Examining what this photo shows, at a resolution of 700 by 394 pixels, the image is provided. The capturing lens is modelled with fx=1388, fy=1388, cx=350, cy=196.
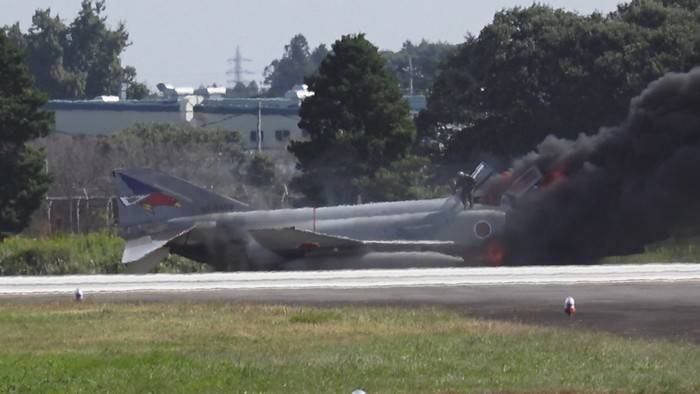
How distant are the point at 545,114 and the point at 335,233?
2404cm

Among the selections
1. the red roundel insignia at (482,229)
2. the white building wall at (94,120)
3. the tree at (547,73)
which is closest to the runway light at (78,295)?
the red roundel insignia at (482,229)

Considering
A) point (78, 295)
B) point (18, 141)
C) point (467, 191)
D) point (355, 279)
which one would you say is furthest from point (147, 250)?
point (18, 141)

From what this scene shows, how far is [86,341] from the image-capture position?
19.9 metres

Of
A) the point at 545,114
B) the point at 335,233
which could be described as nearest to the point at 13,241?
the point at 335,233

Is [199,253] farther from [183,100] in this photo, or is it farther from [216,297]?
[183,100]

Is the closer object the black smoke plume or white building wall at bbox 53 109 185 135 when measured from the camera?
Answer: the black smoke plume

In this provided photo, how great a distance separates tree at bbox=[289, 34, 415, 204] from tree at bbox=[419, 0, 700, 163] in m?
8.20

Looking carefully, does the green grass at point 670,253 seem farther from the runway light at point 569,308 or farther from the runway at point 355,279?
the runway light at point 569,308

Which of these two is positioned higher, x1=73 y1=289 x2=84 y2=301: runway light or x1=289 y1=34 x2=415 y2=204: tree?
x1=289 y1=34 x2=415 y2=204: tree

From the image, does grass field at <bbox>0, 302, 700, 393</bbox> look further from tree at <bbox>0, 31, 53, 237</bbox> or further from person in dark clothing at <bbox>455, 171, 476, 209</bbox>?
tree at <bbox>0, 31, 53, 237</bbox>

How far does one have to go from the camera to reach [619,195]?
35219 millimetres

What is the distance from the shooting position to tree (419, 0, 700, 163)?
57.6 metres

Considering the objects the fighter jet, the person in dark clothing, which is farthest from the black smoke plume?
the person in dark clothing

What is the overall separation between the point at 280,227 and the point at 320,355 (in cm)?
1891
